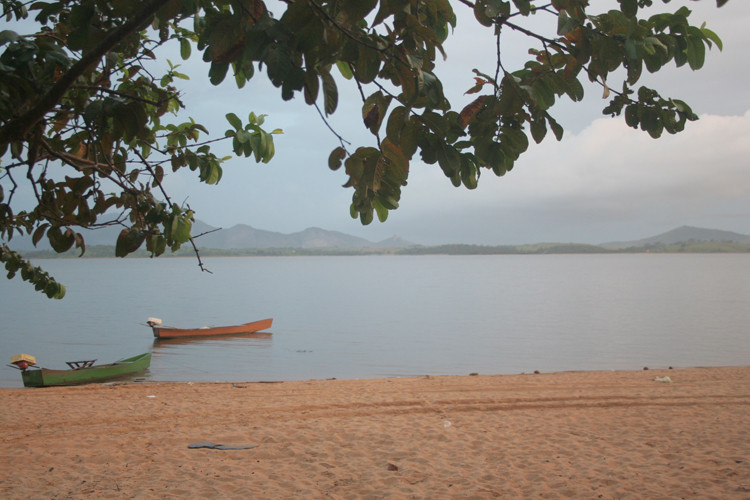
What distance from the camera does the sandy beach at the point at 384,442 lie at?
5.34 metres

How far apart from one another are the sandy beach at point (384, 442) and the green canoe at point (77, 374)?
1295 mm

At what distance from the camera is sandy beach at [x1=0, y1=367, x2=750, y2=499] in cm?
534

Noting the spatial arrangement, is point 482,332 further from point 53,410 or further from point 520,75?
A: point 520,75

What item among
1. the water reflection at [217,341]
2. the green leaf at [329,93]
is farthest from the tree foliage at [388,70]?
the water reflection at [217,341]

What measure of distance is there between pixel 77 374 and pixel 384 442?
9.44m

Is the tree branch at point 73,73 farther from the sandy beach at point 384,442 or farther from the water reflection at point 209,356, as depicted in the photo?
the water reflection at point 209,356

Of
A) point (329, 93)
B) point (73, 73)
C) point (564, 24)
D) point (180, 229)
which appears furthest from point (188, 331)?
point (564, 24)

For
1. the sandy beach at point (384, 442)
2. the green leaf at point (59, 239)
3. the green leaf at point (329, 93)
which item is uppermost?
the green leaf at point (329, 93)

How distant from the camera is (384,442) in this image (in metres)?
7.04

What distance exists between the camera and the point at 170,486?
5.32 metres

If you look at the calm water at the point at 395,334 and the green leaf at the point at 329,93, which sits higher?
the green leaf at the point at 329,93

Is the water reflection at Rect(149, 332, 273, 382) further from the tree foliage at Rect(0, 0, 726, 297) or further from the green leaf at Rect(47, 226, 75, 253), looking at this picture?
the tree foliage at Rect(0, 0, 726, 297)

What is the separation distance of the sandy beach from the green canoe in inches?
51.0

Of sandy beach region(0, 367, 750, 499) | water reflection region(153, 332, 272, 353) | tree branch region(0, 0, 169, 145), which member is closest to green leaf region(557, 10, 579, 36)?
tree branch region(0, 0, 169, 145)
